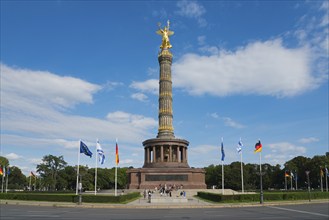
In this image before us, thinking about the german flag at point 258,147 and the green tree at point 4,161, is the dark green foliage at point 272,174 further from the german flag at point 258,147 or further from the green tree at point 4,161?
the green tree at point 4,161

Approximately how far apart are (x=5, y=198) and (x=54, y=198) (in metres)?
8.22

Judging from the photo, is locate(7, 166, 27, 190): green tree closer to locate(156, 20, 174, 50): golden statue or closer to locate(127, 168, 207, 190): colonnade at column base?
locate(127, 168, 207, 190): colonnade at column base

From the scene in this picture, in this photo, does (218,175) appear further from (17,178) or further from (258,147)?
(17,178)

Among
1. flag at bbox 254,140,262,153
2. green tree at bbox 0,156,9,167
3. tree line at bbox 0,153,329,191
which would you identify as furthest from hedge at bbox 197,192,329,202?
green tree at bbox 0,156,9,167

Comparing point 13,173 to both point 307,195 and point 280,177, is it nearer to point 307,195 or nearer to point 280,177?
point 280,177

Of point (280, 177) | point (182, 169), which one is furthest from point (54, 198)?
point (280, 177)

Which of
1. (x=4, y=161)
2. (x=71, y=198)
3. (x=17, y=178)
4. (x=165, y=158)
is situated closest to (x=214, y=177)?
(x=165, y=158)

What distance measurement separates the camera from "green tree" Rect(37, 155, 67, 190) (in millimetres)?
102550

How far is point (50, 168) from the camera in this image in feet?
345

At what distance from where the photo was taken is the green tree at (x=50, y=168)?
103 m

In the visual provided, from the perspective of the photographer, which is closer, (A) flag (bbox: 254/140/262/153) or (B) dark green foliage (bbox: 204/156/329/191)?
(A) flag (bbox: 254/140/262/153)

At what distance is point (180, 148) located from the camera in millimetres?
68625

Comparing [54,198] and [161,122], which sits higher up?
[161,122]

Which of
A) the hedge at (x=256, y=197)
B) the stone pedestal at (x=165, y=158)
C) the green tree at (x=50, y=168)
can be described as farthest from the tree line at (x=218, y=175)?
the hedge at (x=256, y=197)
